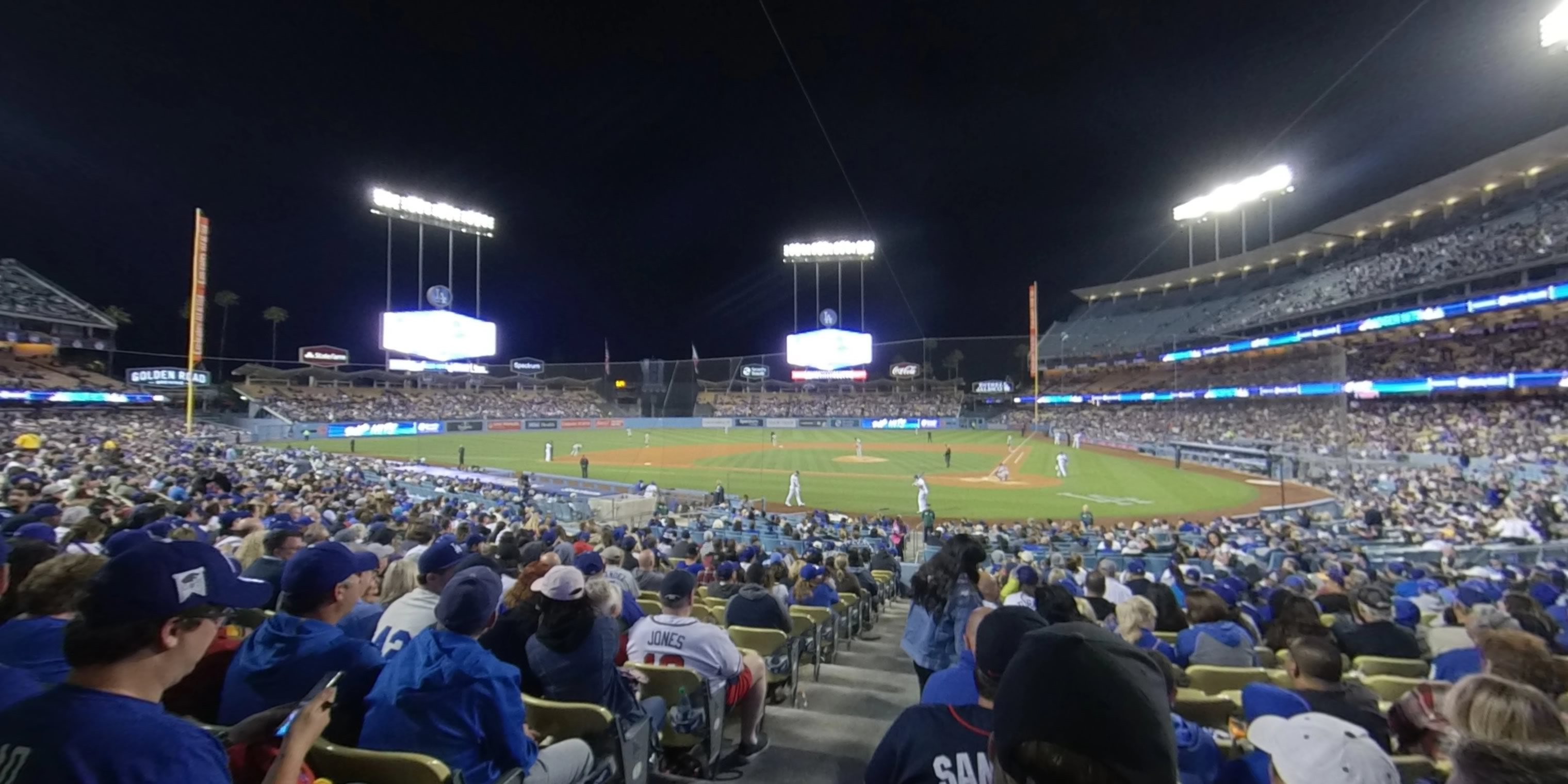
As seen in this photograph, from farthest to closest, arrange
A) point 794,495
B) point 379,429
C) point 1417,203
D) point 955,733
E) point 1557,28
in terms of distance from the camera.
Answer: point 379,429 → point 1417,203 → point 1557,28 → point 794,495 → point 955,733

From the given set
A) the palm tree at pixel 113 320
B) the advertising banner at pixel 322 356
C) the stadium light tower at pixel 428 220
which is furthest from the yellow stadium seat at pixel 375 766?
the advertising banner at pixel 322 356

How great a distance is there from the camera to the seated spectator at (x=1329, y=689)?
335 centimetres

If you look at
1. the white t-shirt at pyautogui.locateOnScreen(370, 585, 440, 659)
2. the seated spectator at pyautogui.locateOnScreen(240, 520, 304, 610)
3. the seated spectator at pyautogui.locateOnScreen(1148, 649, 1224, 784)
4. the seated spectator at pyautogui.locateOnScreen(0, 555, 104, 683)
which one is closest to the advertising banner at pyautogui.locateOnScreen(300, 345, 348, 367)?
the seated spectator at pyautogui.locateOnScreen(240, 520, 304, 610)

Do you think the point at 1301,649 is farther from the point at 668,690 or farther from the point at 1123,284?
the point at 1123,284

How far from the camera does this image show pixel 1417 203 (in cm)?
3988

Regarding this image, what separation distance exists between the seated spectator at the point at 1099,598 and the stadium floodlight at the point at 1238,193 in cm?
5419

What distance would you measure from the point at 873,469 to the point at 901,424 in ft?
124

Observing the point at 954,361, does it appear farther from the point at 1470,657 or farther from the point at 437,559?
the point at 437,559

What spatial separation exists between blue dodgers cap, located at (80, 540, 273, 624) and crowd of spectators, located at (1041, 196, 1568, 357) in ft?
151

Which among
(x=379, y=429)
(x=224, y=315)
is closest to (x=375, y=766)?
(x=379, y=429)

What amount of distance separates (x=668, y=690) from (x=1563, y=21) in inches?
1635

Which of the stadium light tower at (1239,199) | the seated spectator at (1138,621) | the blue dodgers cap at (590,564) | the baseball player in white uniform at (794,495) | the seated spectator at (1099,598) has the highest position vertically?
the stadium light tower at (1239,199)

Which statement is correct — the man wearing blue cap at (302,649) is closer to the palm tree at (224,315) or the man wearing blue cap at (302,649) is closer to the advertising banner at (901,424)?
the advertising banner at (901,424)

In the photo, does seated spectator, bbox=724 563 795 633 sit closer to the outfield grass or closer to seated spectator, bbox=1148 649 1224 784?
seated spectator, bbox=1148 649 1224 784
